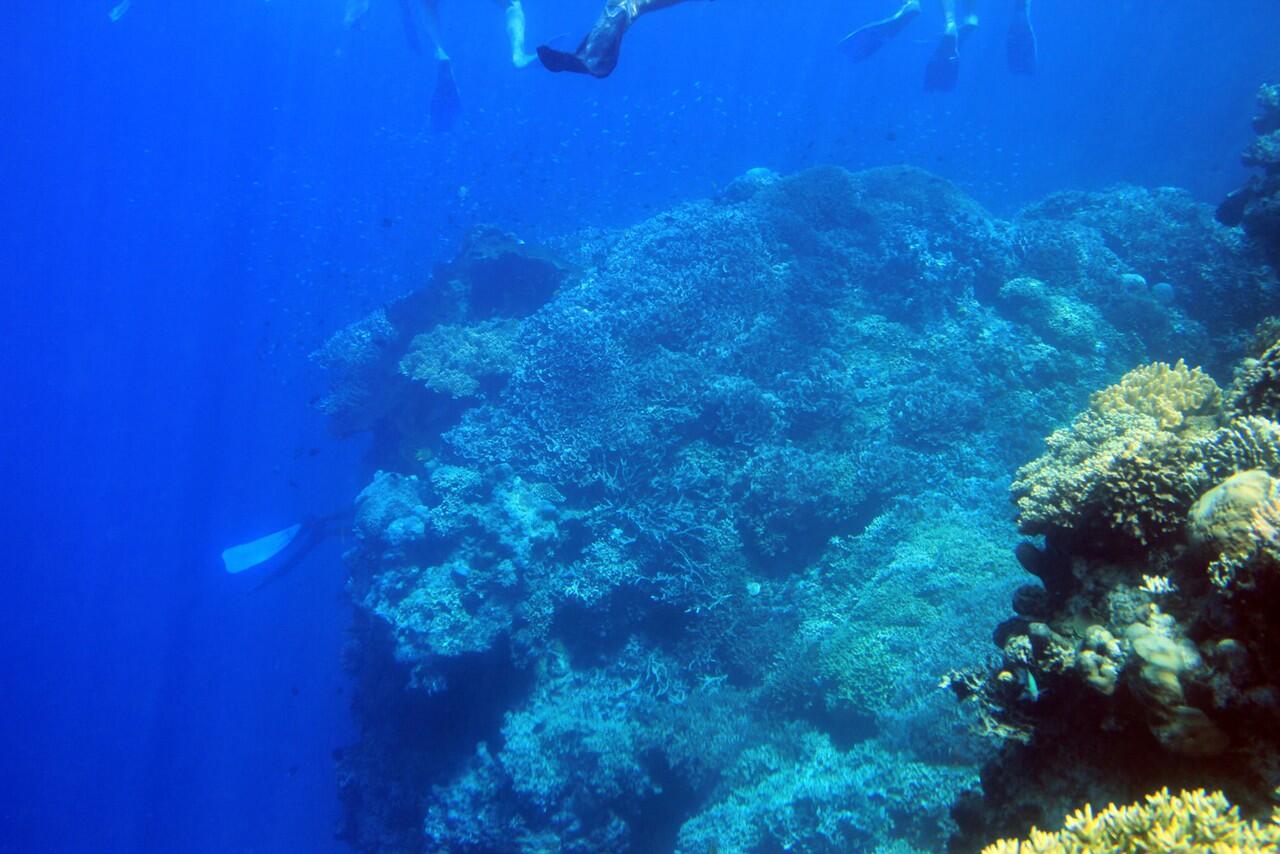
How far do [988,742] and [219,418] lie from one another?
60.9m

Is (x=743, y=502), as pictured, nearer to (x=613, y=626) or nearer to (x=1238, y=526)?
(x=613, y=626)

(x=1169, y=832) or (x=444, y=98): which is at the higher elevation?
(x=444, y=98)

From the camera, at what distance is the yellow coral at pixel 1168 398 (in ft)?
15.2

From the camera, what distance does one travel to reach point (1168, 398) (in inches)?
199

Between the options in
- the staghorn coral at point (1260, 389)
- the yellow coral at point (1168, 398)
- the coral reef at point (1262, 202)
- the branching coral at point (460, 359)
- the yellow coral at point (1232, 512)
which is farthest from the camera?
the branching coral at point (460, 359)

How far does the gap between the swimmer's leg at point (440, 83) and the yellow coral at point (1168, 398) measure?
2202 centimetres

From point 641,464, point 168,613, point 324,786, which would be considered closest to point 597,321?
point 641,464

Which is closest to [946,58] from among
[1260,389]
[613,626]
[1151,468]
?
[1260,389]

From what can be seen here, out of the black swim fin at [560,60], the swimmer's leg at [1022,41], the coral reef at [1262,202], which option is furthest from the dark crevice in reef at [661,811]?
the swimmer's leg at [1022,41]

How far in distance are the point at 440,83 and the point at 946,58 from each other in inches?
664

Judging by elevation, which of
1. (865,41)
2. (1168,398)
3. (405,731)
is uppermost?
(865,41)

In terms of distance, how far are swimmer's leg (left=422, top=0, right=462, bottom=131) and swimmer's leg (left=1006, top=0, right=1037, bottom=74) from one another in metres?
19.3

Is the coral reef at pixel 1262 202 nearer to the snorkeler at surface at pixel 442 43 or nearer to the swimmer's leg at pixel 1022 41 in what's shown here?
the swimmer's leg at pixel 1022 41

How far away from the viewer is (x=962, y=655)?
6617 mm
